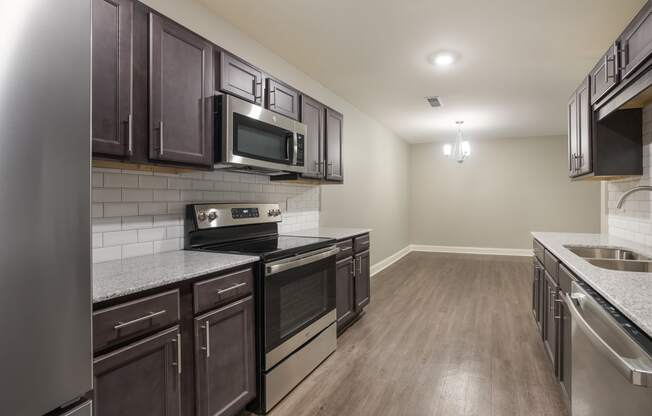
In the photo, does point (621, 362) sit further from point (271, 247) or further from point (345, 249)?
point (345, 249)

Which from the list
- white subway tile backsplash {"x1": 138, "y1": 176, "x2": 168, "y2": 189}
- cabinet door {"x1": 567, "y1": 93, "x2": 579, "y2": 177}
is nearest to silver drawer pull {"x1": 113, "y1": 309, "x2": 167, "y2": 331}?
white subway tile backsplash {"x1": 138, "y1": 176, "x2": 168, "y2": 189}

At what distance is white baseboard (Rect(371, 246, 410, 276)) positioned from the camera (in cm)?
586

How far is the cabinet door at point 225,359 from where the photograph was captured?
1.64m

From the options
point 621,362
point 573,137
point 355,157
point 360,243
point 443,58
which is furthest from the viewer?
point 355,157

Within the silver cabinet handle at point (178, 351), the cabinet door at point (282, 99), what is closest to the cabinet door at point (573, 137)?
the cabinet door at point (282, 99)

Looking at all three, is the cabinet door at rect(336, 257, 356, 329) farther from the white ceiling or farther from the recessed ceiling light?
the recessed ceiling light

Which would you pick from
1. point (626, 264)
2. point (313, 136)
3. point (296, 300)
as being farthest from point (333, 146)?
point (626, 264)

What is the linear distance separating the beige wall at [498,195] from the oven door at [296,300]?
585cm

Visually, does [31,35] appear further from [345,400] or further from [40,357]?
[345,400]

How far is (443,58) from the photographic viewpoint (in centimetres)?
336

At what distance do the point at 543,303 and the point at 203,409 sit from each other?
8.00ft

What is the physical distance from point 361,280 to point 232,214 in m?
1.59

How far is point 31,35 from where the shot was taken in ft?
2.64

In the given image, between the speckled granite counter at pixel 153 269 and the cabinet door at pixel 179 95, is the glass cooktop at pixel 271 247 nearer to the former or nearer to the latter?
the speckled granite counter at pixel 153 269
